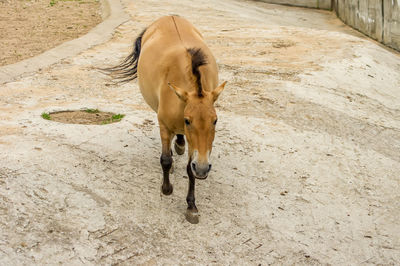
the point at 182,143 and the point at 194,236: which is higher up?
the point at 182,143

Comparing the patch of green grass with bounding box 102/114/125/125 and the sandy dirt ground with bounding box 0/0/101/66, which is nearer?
the patch of green grass with bounding box 102/114/125/125

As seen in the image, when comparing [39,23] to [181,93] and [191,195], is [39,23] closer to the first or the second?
[191,195]

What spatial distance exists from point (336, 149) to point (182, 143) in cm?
227

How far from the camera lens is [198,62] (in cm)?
475

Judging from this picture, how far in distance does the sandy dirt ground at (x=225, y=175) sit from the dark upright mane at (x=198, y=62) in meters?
1.38

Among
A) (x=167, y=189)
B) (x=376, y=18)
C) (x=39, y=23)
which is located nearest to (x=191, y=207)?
(x=167, y=189)

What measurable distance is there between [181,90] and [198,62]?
0.40 meters

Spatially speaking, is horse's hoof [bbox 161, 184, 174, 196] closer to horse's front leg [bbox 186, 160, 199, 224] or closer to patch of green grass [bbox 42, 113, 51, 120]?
horse's front leg [bbox 186, 160, 199, 224]

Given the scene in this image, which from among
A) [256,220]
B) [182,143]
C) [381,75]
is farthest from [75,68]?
[381,75]

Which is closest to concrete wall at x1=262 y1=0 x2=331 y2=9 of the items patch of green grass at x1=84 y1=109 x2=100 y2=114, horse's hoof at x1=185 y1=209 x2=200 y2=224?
patch of green grass at x1=84 y1=109 x2=100 y2=114

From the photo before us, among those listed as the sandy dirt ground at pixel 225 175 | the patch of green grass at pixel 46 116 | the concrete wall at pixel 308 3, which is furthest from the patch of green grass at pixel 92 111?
the concrete wall at pixel 308 3

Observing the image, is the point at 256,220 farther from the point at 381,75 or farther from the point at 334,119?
the point at 381,75

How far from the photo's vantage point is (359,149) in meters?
6.92

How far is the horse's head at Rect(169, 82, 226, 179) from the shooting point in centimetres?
429
